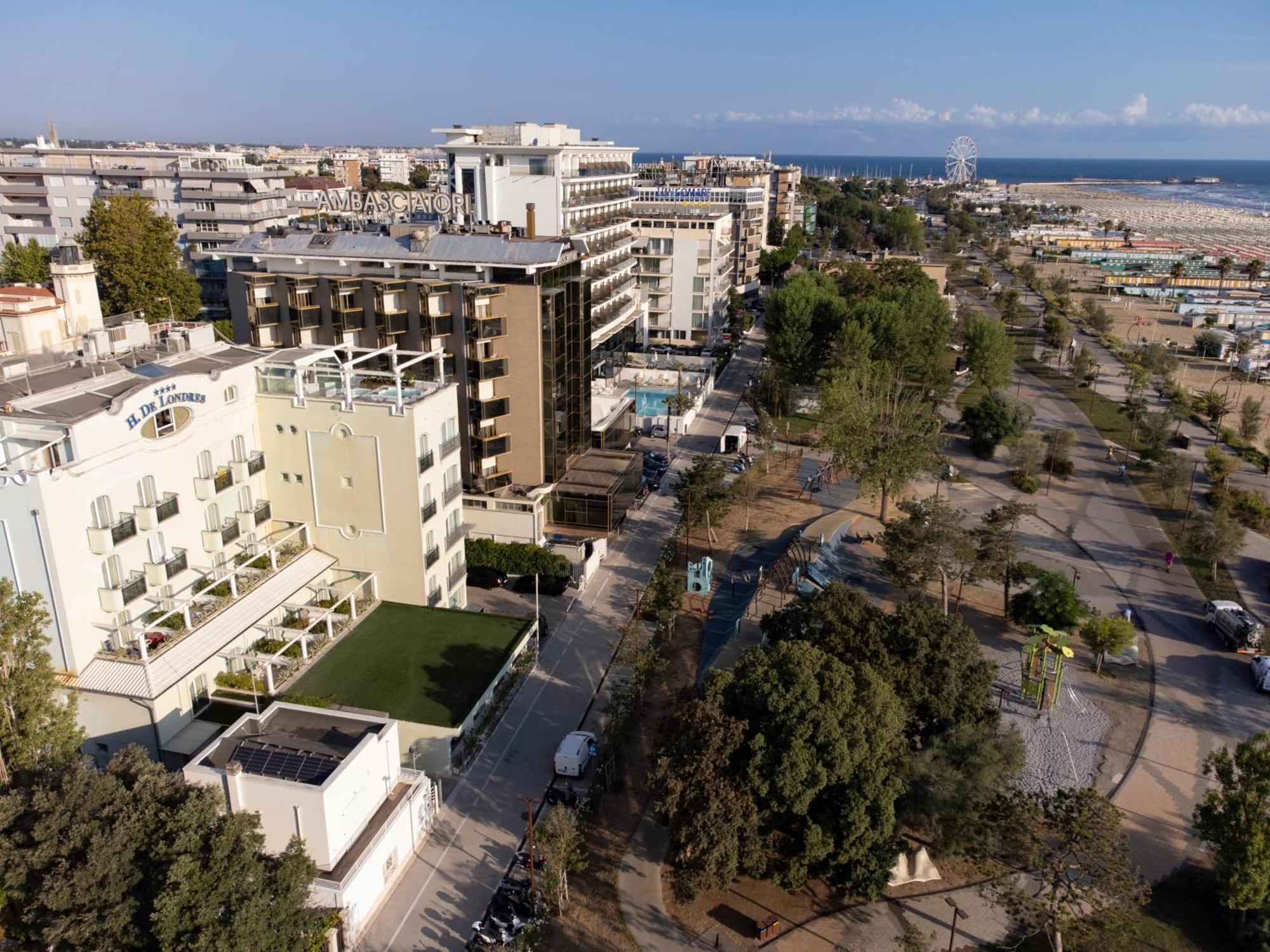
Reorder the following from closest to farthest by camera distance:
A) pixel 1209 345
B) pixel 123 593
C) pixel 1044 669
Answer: pixel 123 593
pixel 1044 669
pixel 1209 345

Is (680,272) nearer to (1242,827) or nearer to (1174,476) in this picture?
(1174,476)

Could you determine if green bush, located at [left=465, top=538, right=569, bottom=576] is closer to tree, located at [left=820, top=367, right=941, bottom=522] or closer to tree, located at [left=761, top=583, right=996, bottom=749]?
tree, located at [left=761, top=583, right=996, bottom=749]

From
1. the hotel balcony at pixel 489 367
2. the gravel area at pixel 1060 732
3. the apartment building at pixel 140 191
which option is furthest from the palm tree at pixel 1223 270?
the hotel balcony at pixel 489 367

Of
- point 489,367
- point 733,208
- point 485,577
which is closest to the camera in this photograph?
point 485,577

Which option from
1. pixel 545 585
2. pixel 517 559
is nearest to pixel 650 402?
pixel 517 559

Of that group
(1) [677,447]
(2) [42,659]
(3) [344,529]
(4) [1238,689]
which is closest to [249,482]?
(3) [344,529]

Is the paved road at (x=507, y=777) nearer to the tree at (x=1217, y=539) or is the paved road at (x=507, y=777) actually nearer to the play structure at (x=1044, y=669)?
the play structure at (x=1044, y=669)

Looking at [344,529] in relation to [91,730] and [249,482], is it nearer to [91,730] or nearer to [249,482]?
[249,482]

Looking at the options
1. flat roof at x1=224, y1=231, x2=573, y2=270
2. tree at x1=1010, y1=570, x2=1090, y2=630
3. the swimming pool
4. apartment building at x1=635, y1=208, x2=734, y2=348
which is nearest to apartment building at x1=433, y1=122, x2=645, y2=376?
the swimming pool
